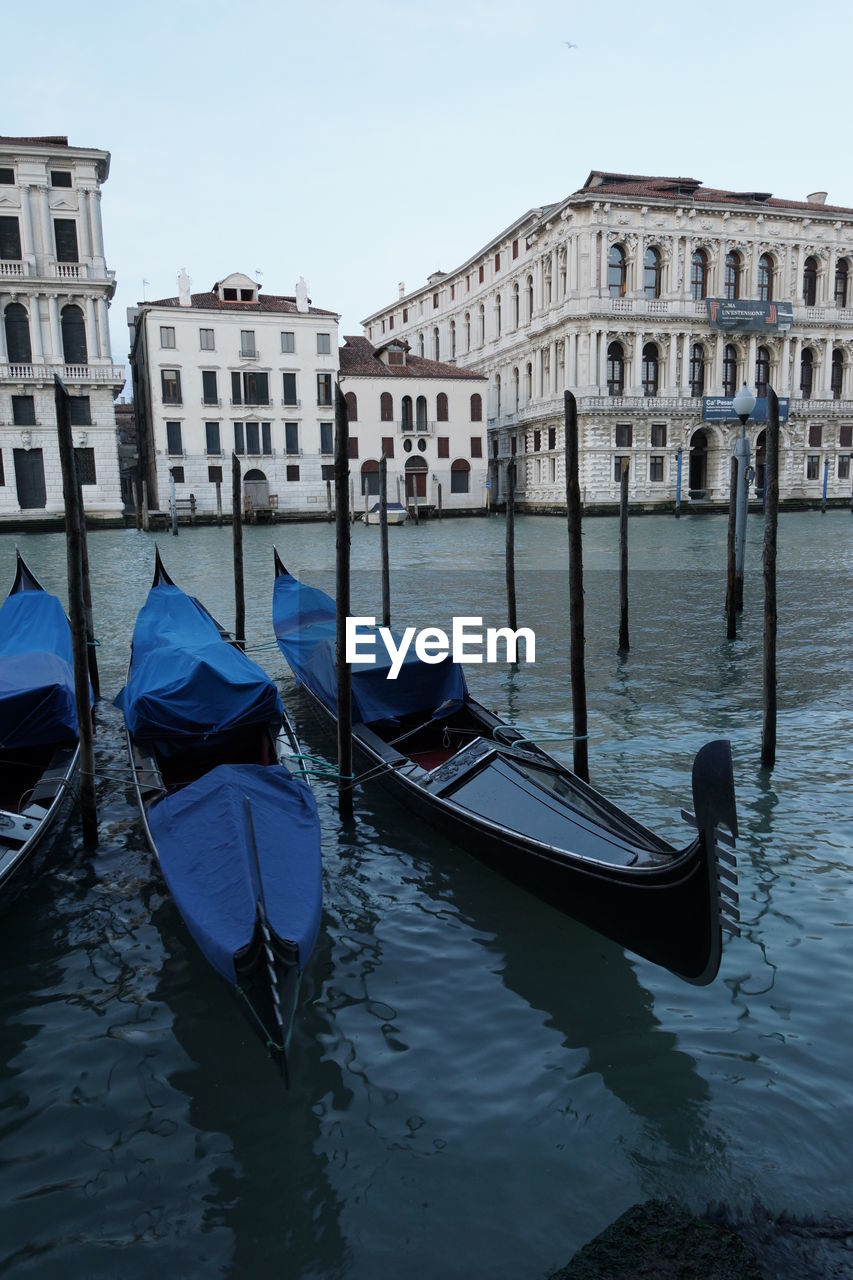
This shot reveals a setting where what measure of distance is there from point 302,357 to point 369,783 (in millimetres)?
A: 31305

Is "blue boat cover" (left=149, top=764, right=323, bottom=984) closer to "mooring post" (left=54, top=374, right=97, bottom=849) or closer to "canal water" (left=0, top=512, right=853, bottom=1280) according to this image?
"canal water" (left=0, top=512, right=853, bottom=1280)

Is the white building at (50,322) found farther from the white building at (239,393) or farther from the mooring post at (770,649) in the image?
the mooring post at (770,649)

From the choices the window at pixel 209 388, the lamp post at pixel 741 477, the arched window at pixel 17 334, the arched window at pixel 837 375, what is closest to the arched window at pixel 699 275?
the arched window at pixel 837 375

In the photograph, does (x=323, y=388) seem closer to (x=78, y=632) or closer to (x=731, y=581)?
(x=731, y=581)

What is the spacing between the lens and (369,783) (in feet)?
20.1

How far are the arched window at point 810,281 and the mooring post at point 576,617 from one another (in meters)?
36.2

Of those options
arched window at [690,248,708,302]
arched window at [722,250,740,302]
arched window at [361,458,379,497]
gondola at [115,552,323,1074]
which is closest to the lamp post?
gondola at [115,552,323,1074]

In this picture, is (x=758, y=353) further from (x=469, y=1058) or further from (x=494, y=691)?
(x=469, y=1058)

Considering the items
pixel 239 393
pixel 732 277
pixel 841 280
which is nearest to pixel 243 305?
pixel 239 393

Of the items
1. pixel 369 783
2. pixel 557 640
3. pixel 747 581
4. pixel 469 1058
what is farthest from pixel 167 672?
pixel 747 581

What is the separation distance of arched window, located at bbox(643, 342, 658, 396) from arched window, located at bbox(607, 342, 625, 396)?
3.21 feet

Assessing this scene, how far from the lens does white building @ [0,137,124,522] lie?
29.0 m

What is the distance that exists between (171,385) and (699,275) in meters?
20.7

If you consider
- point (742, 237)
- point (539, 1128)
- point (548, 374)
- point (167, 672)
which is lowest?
point (539, 1128)
